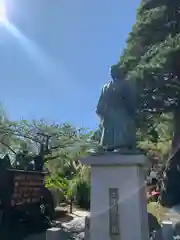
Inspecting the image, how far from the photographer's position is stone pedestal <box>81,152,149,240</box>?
3977mm

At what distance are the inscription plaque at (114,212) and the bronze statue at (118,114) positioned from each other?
0.68m

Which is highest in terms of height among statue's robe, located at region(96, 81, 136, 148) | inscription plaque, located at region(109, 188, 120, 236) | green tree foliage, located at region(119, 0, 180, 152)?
green tree foliage, located at region(119, 0, 180, 152)

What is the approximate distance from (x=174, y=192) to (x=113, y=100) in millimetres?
8491

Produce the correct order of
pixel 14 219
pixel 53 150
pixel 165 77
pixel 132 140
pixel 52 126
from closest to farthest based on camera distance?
pixel 132 140 < pixel 14 219 < pixel 165 77 < pixel 53 150 < pixel 52 126

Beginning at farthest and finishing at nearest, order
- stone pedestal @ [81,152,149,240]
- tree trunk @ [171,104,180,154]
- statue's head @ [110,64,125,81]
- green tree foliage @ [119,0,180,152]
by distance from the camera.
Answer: tree trunk @ [171,104,180,154] < green tree foliage @ [119,0,180,152] < statue's head @ [110,64,125,81] < stone pedestal @ [81,152,149,240]

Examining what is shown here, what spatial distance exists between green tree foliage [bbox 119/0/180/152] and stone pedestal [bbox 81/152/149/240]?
16.4ft

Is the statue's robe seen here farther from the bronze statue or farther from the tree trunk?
the tree trunk

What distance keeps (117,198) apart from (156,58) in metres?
6.30

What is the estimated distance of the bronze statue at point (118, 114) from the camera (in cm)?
438

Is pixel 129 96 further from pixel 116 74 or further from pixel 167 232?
pixel 116 74

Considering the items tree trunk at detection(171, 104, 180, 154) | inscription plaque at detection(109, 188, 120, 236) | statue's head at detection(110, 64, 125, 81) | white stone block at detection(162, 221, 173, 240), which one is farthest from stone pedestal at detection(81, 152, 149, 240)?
tree trunk at detection(171, 104, 180, 154)

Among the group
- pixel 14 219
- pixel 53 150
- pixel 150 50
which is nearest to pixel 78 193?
pixel 53 150

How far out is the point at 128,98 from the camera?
4398 mm

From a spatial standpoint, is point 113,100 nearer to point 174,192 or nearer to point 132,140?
point 132,140
